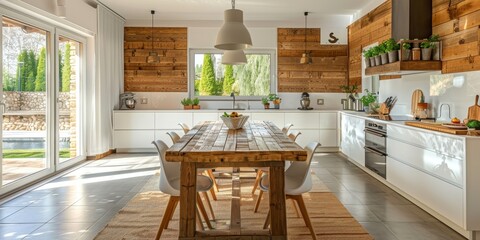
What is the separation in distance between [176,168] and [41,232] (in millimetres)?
1235

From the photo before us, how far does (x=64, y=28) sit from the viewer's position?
613cm

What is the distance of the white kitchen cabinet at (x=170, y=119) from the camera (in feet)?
25.6

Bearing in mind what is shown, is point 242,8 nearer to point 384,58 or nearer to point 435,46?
point 384,58

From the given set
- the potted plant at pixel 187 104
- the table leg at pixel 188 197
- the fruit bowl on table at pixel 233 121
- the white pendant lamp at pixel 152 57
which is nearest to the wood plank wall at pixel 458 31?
the fruit bowl on table at pixel 233 121

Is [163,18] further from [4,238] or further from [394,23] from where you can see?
[4,238]

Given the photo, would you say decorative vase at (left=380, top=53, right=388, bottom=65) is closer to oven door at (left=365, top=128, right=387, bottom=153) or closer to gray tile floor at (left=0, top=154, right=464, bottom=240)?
oven door at (left=365, top=128, right=387, bottom=153)

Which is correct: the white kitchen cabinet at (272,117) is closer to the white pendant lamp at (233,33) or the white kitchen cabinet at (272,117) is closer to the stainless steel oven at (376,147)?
A: the stainless steel oven at (376,147)

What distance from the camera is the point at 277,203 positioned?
9.06ft

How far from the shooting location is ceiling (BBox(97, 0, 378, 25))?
673 centimetres

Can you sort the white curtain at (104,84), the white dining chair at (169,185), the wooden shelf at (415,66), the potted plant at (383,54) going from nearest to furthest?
the white dining chair at (169,185) → the wooden shelf at (415,66) → the potted plant at (383,54) → the white curtain at (104,84)

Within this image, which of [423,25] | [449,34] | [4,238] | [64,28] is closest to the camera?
[4,238]

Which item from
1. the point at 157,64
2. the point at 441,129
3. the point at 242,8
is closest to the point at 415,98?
the point at 441,129

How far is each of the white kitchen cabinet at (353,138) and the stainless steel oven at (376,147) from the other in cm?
25

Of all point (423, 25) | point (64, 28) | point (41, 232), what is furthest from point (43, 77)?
point (423, 25)
